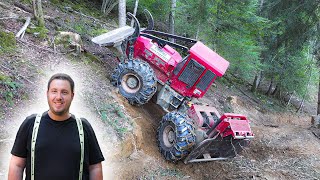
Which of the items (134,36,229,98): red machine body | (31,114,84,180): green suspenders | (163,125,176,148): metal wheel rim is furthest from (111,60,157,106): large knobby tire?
(31,114,84,180): green suspenders

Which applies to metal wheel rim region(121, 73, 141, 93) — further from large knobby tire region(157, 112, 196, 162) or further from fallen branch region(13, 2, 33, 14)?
fallen branch region(13, 2, 33, 14)

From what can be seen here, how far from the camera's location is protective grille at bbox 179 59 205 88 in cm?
796

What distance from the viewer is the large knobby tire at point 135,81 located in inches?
316

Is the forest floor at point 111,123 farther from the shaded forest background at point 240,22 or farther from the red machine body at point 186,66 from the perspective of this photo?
the shaded forest background at point 240,22

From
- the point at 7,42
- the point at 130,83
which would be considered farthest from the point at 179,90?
the point at 7,42

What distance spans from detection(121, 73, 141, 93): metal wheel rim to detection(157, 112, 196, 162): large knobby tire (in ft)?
3.93

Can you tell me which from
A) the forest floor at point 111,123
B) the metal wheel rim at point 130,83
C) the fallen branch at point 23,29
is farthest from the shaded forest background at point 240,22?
the fallen branch at point 23,29

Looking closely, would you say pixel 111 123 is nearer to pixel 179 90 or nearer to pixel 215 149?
pixel 179 90

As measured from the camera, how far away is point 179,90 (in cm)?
828

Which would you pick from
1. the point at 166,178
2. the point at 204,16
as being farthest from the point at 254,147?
the point at 204,16

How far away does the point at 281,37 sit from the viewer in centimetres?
1606

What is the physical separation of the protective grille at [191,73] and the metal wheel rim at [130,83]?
3.81ft

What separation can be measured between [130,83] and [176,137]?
2.01 metres

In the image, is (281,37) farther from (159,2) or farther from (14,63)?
(14,63)
